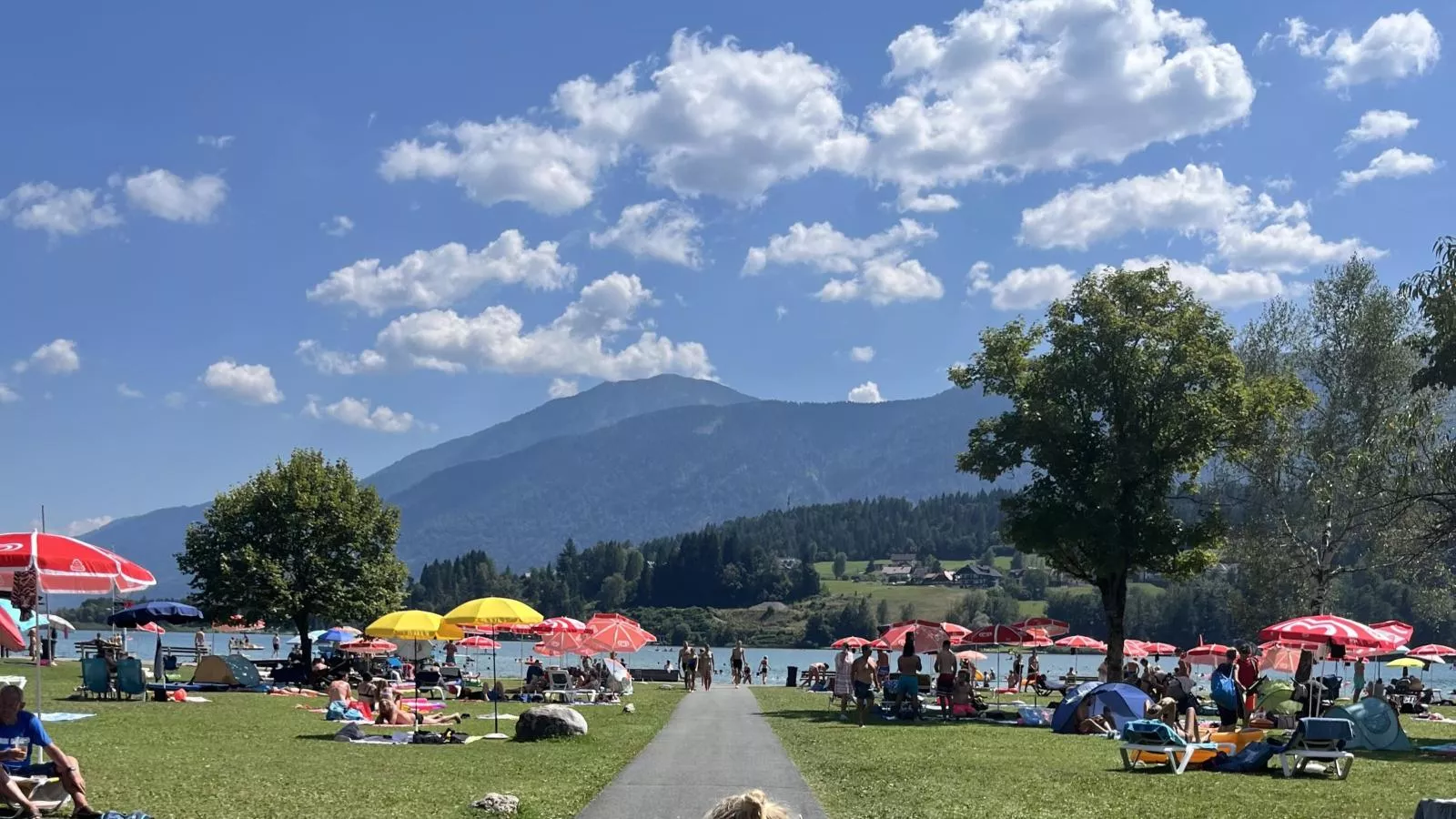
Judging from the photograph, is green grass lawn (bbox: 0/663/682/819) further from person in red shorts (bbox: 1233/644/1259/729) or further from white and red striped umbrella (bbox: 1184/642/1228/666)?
white and red striped umbrella (bbox: 1184/642/1228/666)

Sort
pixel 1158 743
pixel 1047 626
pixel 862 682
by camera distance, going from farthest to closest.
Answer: pixel 1047 626 → pixel 862 682 → pixel 1158 743

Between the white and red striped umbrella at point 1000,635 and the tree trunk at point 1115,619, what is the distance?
2.64 meters

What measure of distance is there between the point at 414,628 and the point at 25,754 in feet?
55.7

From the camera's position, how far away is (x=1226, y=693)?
25.8m

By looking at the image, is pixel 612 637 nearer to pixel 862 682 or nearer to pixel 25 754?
pixel 862 682

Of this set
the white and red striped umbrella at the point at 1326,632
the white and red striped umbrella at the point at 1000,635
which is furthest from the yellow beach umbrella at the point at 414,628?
the white and red striped umbrella at the point at 1326,632

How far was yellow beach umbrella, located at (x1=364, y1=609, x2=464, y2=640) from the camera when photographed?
29.4 metres

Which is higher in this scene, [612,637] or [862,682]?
[612,637]

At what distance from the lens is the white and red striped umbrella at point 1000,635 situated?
39062 mm

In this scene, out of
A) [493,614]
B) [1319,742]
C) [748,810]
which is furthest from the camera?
[493,614]

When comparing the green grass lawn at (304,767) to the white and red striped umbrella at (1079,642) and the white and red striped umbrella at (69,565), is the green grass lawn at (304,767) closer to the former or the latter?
the white and red striped umbrella at (69,565)

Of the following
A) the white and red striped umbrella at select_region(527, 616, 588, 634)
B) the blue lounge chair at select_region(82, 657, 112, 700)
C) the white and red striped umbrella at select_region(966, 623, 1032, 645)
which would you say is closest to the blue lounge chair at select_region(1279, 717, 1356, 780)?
the white and red striped umbrella at select_region(966, 623, 1032, 645)

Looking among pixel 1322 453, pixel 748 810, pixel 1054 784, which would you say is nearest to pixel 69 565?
pixel 1054 784

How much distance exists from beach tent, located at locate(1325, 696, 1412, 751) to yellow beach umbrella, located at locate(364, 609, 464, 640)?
59.1 feet
